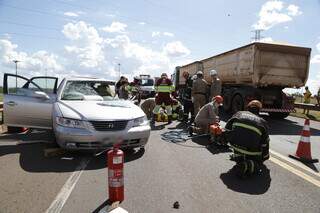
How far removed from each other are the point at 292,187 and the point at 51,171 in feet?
12.8

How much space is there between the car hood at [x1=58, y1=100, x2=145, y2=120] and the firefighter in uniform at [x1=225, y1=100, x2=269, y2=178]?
2159mm

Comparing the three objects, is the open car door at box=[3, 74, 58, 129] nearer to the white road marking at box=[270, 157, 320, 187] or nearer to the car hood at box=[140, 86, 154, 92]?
the white road marking at box=[270, 157, 320, 187]

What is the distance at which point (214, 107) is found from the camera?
8914 mm

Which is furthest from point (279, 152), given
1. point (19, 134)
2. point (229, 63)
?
point (229, 63)

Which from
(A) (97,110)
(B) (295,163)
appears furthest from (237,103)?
(A) (97,110)

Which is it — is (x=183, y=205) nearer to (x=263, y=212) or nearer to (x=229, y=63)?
(x=263, y=212)

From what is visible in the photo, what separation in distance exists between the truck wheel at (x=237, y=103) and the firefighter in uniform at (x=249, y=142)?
926 centimetres

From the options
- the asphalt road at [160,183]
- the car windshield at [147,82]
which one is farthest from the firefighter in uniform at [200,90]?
the car windshield at [147,82]

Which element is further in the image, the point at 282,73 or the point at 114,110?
the point at 282,73

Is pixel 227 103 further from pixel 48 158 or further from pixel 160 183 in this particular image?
pixel 160 183

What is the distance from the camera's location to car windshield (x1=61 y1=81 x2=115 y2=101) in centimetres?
785

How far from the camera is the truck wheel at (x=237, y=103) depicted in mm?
15156

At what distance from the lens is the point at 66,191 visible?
4695 mm

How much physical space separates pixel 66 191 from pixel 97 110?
2.35m
